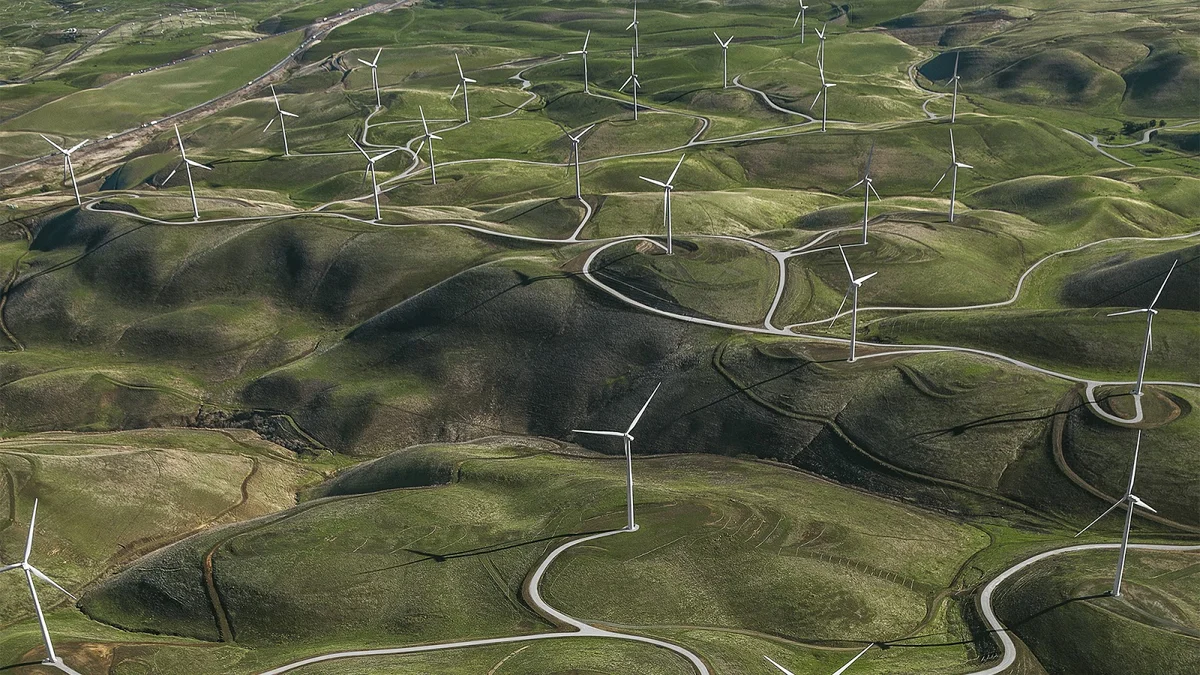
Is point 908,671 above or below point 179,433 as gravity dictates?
above

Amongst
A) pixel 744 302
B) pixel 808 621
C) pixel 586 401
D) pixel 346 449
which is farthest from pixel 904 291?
pixel 346 449

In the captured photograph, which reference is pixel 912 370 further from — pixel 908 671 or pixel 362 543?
pixel 362 543

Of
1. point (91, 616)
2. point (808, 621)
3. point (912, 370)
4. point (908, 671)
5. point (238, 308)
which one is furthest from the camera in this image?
point (238, 308)

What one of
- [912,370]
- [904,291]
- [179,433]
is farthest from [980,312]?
[179,433]

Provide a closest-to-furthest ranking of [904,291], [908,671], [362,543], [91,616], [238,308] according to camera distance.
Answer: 1. [908,671]
2. [91,616]
3. [362,543]
4. [904,291]
5. [238,308]

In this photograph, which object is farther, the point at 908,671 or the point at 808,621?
the point at 808,621

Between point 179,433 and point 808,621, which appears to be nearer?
point 808,621

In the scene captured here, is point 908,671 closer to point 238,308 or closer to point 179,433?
point 179,433

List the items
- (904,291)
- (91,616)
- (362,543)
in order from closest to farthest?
(91,616), (362,543), (904,291)

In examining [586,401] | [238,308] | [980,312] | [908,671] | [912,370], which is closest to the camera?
[908,671]
